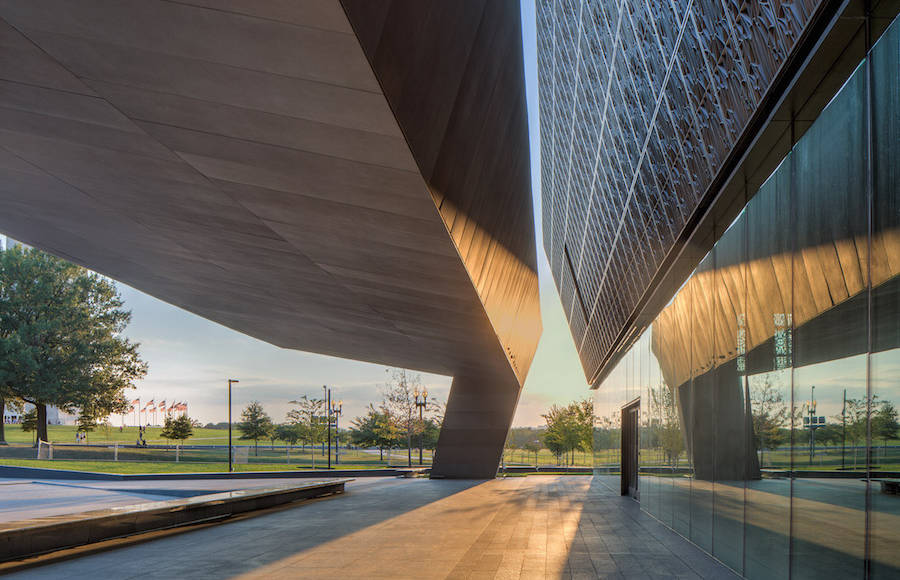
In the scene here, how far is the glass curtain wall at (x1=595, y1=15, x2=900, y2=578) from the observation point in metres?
5.64

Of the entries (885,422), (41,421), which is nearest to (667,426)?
(885,422)

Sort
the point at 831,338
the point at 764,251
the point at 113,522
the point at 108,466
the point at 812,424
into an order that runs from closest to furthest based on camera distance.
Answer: the point at 831,338
the point at 812,424
the point at 764,251
the point at 113,522
the point at 108,466

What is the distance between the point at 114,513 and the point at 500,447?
877 inches

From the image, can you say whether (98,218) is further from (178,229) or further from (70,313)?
(70,313)

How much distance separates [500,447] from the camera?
32.9 metres

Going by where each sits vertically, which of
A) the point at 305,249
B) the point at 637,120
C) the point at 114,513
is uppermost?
the point at 637,120

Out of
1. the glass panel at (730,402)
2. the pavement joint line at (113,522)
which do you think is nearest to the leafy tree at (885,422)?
the glass panel at (730,402)

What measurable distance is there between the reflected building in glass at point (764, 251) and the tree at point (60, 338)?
44.9m

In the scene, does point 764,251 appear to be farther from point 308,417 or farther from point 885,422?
point 308,417

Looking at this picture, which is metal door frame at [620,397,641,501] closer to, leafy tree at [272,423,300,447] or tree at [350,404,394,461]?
tree at [350,404,394,461]

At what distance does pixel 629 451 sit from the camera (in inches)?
995

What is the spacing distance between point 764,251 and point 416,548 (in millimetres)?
7223

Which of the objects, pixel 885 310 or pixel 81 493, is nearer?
pixel 885 310

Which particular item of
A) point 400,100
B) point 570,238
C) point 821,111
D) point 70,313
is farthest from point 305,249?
point 70,313
